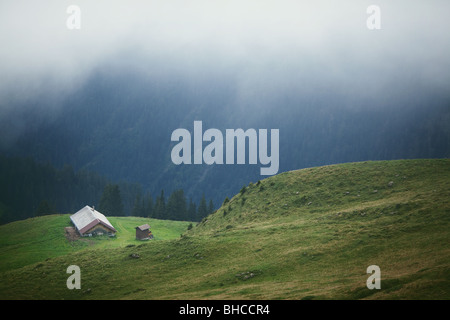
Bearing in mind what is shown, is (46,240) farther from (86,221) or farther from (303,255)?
(303,255)

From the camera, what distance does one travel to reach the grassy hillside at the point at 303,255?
39.5m

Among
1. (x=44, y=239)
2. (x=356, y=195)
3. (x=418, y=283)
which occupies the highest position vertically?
(x=356, y=195)

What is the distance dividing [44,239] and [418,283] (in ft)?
264

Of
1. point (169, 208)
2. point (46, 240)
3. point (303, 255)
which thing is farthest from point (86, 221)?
point (169, 208)

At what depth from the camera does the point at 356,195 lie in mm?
72688

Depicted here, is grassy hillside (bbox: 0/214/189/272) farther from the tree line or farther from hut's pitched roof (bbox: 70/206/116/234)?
the tree line

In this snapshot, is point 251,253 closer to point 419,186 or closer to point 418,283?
point 418,283

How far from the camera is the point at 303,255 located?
51.0 metres

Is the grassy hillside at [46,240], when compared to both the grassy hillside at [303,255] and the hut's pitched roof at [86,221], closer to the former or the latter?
the hut's pitched roof at [86,221]

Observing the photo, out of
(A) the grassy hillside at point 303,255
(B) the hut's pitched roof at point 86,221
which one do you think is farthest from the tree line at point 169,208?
(A) the grassy hillside at point 303,255

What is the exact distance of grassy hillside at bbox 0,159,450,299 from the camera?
130ft
